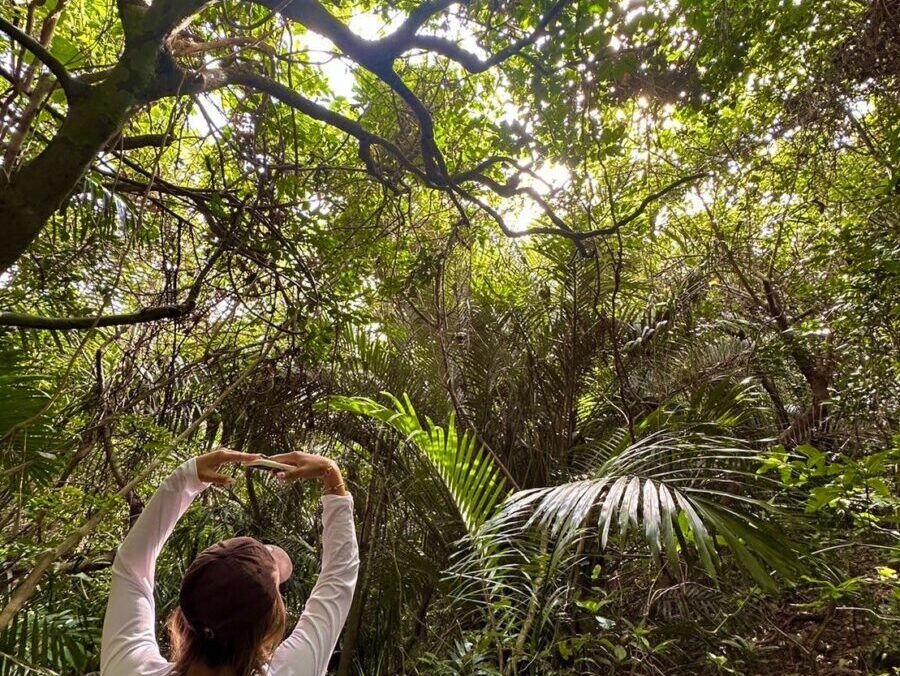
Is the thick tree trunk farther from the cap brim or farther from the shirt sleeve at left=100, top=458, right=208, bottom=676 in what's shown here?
the cap brim

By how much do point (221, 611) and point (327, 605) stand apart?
0.20 metres

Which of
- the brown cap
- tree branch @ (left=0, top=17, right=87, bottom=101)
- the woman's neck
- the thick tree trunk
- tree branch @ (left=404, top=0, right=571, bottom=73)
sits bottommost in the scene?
the woman's neck

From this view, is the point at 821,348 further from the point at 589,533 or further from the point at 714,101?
the point at 589,533

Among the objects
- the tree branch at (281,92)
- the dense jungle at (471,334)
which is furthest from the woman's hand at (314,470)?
the tree branch at (281,92)

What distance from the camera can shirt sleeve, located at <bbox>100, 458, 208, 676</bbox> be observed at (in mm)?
842

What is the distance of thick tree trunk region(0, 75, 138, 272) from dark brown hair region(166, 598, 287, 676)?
78cm

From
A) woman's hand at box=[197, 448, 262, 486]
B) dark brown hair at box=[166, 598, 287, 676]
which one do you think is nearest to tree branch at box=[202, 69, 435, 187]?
woman's hand at box=[197, 448, 262, 486]

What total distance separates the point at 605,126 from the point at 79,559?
2.58 metres

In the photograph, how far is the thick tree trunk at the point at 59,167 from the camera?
1.04 meters

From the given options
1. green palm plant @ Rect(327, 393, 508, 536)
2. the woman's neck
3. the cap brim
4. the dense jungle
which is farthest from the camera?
green palm plant @ Rect(327, 393, 508, 536)

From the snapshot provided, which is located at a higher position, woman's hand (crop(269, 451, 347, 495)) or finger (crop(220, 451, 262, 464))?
finger (crop(220, 451, 262, 464))

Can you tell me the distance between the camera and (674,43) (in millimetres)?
2260

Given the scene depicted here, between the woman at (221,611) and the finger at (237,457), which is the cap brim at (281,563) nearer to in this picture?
the woman at (221,611)

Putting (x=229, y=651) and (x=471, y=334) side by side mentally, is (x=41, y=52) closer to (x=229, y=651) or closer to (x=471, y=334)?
(x=229, y=651)
